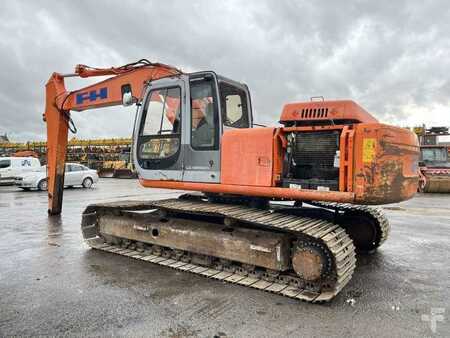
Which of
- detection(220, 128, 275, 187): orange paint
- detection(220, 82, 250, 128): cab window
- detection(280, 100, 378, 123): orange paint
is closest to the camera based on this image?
detection(280, 100, 378, 123): orange paint

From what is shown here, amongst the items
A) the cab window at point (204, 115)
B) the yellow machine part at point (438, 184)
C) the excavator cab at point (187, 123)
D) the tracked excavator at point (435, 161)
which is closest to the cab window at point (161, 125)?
the excavator cab at point (187, 123)

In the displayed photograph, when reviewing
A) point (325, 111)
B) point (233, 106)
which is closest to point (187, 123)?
point (233, 106)

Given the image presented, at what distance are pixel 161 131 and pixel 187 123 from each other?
0.59 meters

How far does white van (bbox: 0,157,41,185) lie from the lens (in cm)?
2283

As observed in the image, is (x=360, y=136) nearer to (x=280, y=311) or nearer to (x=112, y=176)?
(x=280, y=311)

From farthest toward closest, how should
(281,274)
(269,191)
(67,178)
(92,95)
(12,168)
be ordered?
(12,168)
(67,178)
(92,95)
(269,191)
(281,274)

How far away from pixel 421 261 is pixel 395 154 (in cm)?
245

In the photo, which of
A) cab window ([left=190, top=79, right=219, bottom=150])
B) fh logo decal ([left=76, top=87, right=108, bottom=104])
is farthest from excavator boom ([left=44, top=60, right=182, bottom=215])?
cab window ([left=190, top=79, right=219, bottom=150])

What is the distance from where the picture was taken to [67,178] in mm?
20391

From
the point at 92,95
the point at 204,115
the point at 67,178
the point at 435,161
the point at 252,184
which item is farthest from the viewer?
the point at 435,161

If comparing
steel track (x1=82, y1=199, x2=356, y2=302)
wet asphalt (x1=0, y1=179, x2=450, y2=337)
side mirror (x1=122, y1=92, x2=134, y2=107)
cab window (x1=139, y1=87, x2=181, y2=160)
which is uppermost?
side mirror (x1=122, y1=92, x2=134, y2=107)

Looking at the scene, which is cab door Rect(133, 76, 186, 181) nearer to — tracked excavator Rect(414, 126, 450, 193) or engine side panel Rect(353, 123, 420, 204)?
engine side panel Rect(353, 123, 420, 204)

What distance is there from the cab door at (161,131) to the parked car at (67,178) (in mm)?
15262

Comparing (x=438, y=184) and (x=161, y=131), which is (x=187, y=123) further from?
(x=438, y=184)
